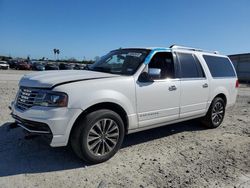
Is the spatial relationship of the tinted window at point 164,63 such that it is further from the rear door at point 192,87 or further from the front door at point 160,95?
the rear door at point 192,87

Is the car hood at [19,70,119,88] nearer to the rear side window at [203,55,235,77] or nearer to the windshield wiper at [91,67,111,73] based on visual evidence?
the windshield wiper at [91,67,111,73]

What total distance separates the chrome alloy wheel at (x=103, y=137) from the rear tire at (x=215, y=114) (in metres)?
3.14

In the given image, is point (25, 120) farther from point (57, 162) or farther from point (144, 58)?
point (144, 58)

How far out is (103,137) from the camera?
4051 millimetres

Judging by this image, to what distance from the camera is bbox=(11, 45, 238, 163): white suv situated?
11.9 feet

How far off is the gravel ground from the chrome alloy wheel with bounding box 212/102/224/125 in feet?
2.73

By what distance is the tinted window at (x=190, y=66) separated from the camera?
542 cm

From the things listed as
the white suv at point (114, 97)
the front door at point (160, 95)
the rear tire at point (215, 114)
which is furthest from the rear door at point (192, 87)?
the rear tire at point (215, 114)

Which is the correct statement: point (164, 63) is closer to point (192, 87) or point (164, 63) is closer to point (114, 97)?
point (192, 87)

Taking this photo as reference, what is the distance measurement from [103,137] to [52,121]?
0.91 meters

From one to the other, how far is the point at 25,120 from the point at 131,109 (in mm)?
1719

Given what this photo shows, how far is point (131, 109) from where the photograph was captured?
4336 mm

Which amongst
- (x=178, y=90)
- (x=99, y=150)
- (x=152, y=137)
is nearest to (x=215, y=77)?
(x=178, y=90)

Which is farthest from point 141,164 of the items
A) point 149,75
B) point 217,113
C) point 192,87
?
point 217,113
